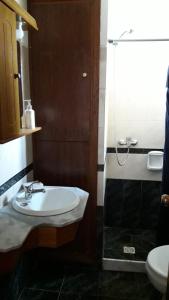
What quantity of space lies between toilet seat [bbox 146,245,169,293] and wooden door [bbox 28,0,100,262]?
623 millimetres

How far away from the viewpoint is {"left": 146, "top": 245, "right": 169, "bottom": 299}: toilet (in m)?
1.60

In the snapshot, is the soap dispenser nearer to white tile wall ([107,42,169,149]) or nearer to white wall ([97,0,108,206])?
white wall ([97,0,108,206])

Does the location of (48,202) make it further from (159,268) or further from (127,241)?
(127,241)

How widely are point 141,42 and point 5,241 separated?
2.12 m

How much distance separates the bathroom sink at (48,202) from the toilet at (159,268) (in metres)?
0.67

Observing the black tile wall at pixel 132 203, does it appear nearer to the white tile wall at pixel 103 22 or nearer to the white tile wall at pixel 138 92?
the white tile wall at pixel 138 92

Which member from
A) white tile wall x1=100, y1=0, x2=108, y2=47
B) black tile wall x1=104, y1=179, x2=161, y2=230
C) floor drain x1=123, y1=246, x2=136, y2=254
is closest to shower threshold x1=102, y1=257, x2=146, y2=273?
floor drain x1=123, y1=246, x2=136, y2=254

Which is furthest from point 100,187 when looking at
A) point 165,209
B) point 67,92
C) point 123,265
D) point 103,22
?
point 103,22

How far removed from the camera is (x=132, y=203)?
9.11 feet

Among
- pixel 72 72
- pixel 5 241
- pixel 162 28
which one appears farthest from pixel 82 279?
pixel 162 28

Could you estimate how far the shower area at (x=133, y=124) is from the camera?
7.81 ft

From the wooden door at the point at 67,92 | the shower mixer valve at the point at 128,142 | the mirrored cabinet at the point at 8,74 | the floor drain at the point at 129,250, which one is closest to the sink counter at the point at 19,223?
the mirrored cabinet at the point at 8,74

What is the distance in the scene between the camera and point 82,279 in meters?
2.15

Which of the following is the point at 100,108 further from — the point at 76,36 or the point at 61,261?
the point at 61,261
